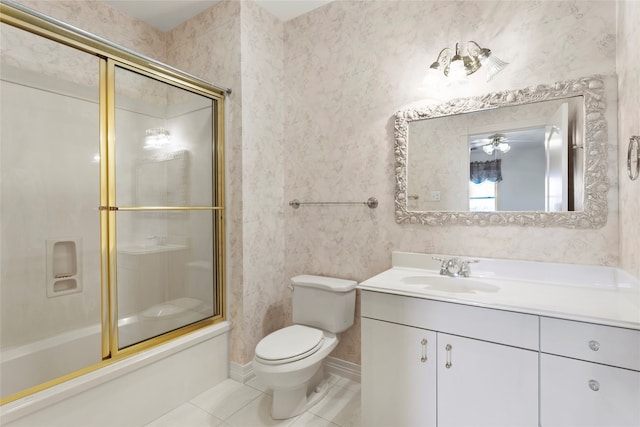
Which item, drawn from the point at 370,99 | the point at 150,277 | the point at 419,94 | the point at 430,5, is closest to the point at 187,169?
the point at 150,277

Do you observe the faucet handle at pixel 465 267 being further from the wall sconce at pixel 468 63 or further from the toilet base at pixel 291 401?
the toilet base at pixel 291 401

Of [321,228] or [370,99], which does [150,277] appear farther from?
[370,99]

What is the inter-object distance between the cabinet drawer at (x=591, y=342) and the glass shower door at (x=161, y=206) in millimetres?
1918

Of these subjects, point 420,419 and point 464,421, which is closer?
point 464,421

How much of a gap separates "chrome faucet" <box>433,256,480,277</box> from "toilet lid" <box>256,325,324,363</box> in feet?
2.71

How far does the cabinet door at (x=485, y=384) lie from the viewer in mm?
1233

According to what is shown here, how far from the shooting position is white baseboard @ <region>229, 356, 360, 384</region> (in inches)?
85.3

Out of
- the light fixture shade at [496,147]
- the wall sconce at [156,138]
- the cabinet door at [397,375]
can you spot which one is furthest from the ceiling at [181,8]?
the cabinet door at [397,375]

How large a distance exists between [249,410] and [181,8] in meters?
2.80

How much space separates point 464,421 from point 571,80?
5.51 ft

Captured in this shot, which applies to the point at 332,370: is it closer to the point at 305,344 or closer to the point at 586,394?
the point at 305,344

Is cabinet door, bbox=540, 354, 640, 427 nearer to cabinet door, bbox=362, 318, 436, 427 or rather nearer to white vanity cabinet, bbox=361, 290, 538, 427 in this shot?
white vanity cabinet, bbox=361, 290, 538, 427

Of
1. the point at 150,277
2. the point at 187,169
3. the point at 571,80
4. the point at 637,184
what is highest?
the point at 571,80

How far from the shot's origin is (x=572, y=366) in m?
1.16
